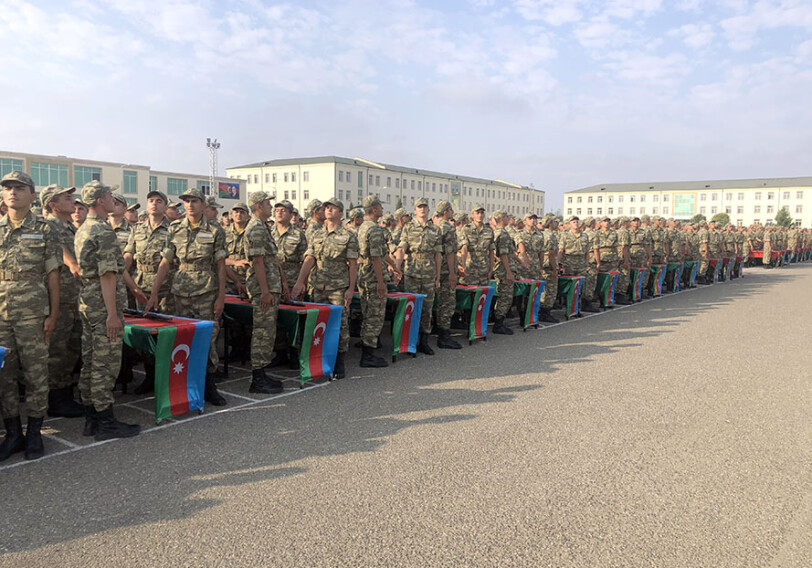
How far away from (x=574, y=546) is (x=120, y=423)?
3.65 m

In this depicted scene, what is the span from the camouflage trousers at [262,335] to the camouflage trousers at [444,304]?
3165mm

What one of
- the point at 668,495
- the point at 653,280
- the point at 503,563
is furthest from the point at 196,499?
the point at 653,280

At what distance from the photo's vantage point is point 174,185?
197 feet

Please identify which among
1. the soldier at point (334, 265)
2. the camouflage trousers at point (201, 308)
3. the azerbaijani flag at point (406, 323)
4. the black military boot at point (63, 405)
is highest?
the soldier at point (334, 265)

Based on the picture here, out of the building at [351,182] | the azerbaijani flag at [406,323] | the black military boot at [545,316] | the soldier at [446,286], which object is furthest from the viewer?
the building at [351,182]

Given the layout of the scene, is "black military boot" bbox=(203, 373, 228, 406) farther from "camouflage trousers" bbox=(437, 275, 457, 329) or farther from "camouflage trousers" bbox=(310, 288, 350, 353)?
"camouflage trousers" bbox=(437, 275, 457, 329)

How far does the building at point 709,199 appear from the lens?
322ft

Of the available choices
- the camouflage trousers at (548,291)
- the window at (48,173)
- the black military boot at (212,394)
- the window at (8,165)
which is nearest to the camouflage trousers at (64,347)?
the black military boot at (212,394)

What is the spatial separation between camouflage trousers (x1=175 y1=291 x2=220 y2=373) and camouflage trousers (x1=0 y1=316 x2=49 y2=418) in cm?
148

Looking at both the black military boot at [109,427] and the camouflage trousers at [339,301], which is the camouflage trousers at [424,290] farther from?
the black military boot at [109,427]

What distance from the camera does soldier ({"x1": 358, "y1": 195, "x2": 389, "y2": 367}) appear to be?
7.12m

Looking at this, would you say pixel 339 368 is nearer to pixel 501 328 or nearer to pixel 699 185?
pixel 501 328

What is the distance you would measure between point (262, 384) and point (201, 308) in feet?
3.43

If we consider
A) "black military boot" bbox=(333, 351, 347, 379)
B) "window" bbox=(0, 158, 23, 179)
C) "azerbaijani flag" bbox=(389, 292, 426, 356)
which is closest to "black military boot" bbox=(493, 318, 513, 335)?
"azerbaijani flag" bbox=(389, 292, 426, 356)
